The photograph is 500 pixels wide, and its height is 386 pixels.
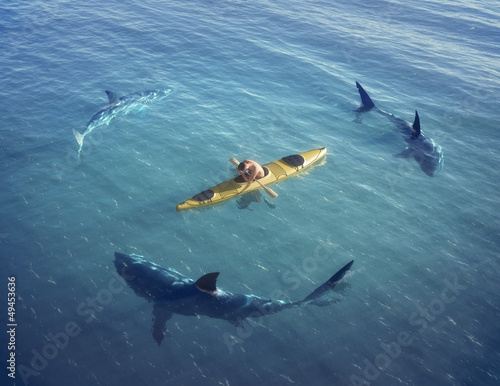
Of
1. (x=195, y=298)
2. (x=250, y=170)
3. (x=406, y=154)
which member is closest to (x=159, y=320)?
(x=195, y=298)

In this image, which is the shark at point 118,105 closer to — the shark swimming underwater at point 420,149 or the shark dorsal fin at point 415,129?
the shark swimming underwater at point 420,149

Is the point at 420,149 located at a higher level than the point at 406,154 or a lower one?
higher

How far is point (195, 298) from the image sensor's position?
1383cm

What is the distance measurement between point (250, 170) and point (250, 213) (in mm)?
2497

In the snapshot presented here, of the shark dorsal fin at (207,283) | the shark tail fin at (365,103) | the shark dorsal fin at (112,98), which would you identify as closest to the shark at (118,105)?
the shark dorsal fin at (112,98)

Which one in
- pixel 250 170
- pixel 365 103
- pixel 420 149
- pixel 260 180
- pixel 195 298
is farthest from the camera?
pixel 365 103

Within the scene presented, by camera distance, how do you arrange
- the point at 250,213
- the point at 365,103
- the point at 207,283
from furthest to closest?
the point at 365,103 < the point at 250,213 < the point at 207,283

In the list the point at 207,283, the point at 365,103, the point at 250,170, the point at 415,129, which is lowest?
the point at 207,283

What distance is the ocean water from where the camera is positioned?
12.5 m

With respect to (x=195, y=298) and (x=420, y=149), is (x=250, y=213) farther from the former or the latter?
(x=420, y=149)

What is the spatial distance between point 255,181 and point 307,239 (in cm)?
463

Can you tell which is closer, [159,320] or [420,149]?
[159,320]

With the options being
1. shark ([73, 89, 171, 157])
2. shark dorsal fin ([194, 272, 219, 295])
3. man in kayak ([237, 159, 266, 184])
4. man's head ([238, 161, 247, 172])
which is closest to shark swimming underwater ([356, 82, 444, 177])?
man in kayak ([237, 159, 266, 184])

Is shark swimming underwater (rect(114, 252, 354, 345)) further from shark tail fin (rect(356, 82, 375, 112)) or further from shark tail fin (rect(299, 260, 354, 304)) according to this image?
shark tail fin (rect(356, 82, 375, 112))
